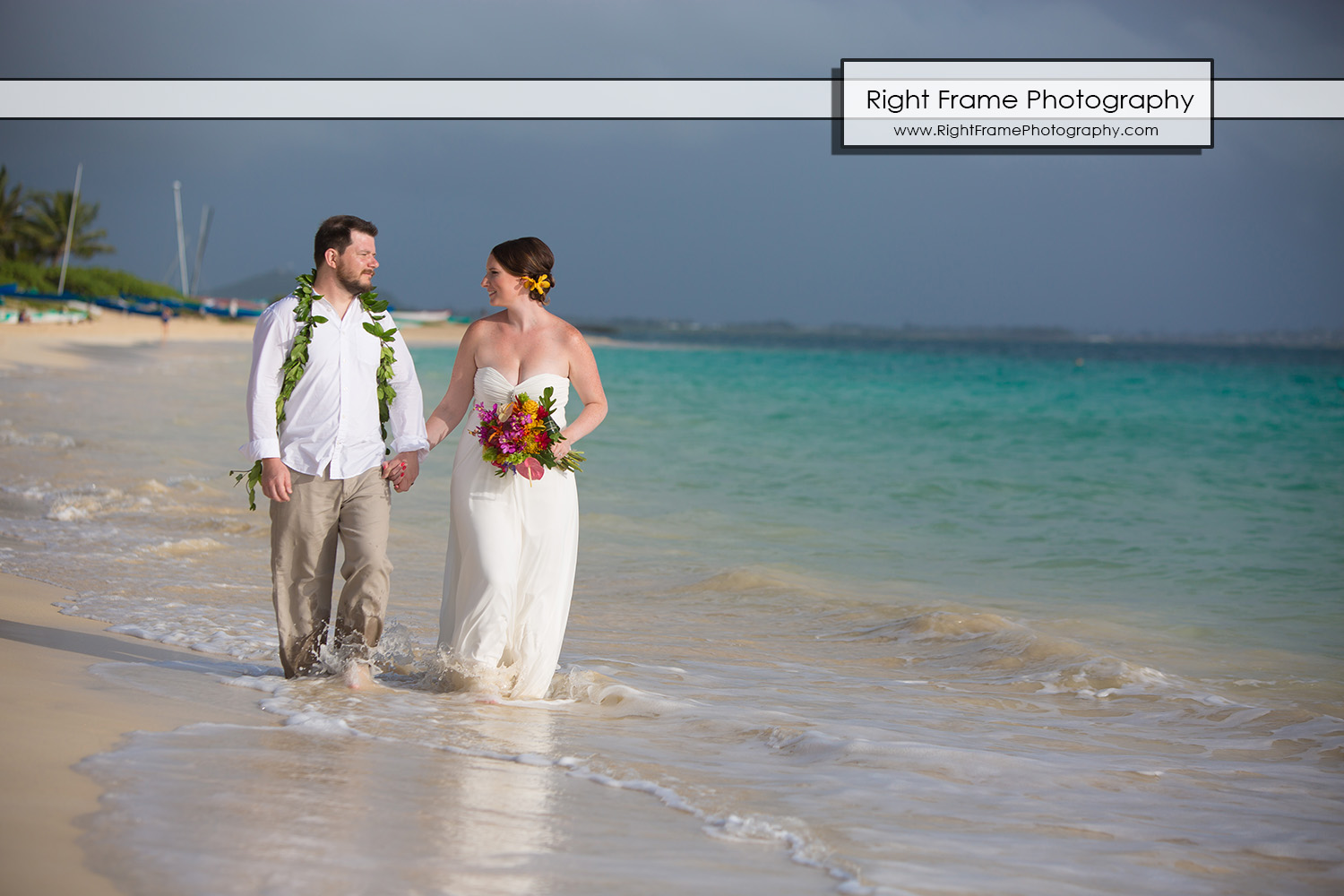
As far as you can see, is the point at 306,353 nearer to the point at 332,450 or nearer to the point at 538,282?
the point at 332,450

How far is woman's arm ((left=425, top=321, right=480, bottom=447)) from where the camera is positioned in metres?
4.76

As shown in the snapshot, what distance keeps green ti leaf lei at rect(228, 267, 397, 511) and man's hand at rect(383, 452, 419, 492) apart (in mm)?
59

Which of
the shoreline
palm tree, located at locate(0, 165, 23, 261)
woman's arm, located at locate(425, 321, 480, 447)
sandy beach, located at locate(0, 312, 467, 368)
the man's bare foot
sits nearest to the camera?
the shoreline

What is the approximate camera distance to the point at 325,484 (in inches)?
174

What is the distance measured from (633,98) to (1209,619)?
5600 mm

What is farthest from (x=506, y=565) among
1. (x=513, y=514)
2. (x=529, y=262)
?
(x=529, y=262)

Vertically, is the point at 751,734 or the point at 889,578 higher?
the point at 889,578

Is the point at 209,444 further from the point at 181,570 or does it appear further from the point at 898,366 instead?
the point at 898,366

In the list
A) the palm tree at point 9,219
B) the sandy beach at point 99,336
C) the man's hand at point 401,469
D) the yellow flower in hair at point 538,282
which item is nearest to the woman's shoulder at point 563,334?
the yellow flower in hair at point 538,282

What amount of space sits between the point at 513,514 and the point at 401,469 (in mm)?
486

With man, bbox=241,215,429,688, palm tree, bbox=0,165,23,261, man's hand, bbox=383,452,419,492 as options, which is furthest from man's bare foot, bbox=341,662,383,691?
palm tree, bbox=0,165,23,261

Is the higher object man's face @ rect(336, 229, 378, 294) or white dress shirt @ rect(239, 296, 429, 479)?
man's face @ rect(336, 229, 378, 294)

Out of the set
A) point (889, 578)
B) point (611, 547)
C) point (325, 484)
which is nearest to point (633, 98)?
point (611, 547)

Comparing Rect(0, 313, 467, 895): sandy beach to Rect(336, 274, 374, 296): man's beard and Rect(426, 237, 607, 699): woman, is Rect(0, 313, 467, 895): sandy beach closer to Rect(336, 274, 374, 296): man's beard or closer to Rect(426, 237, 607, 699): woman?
Rect(426, 237, 607, 699): woman
